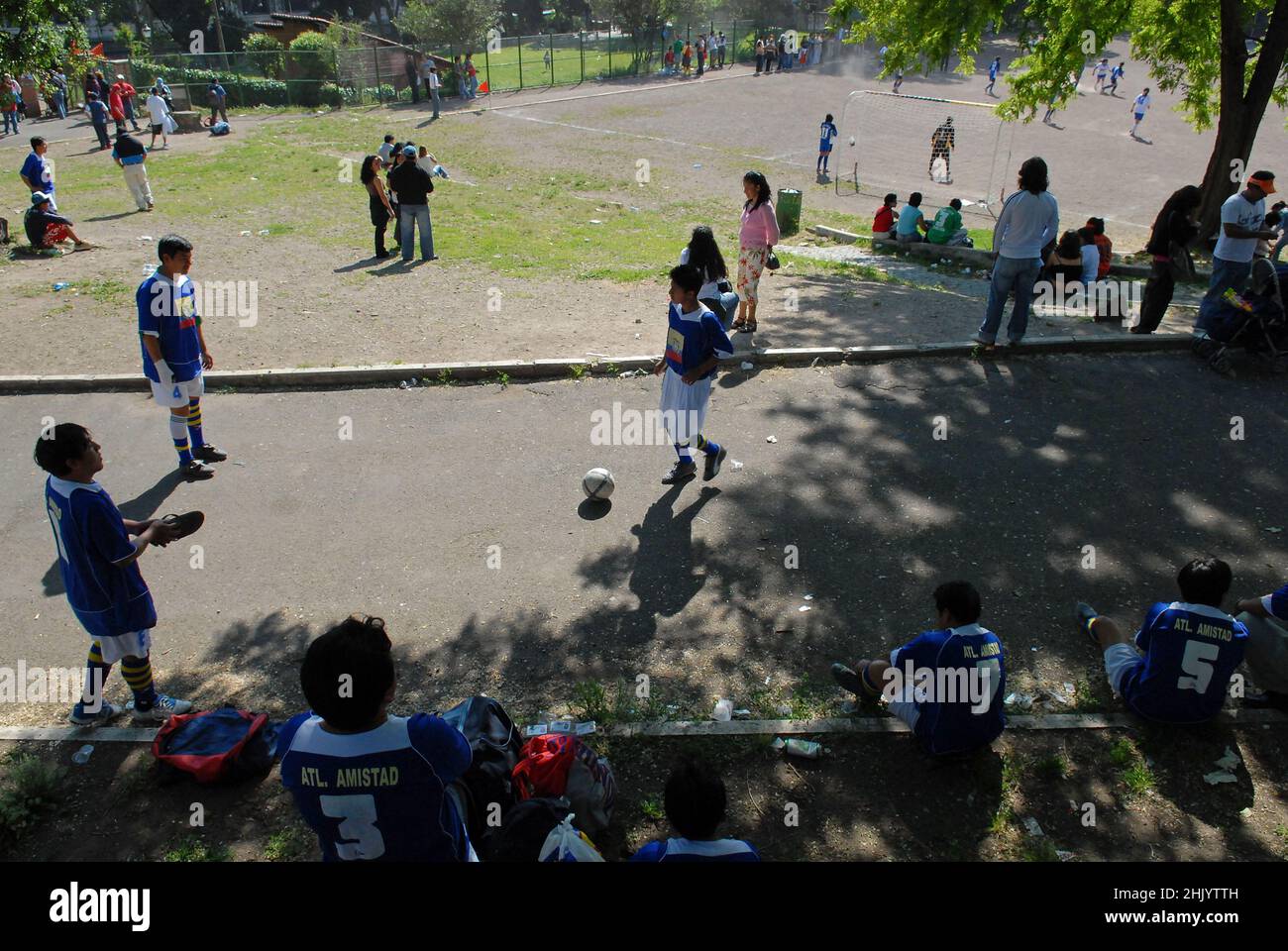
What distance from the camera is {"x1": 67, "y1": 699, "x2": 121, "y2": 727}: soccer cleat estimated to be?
5.31m

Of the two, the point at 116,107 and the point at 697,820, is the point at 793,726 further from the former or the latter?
the point at 116,107

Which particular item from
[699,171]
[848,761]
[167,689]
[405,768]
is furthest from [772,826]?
[699,171]

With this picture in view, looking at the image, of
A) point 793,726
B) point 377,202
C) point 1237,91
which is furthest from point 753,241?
point 1237,91

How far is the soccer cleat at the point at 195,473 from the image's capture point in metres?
8.08

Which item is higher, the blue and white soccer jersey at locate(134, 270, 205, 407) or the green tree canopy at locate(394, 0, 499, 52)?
the green tree canopy at locate(394, 0, 499, 52)

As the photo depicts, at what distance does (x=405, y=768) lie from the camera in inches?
122

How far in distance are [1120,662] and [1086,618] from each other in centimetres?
60

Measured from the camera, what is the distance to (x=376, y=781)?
3.07m

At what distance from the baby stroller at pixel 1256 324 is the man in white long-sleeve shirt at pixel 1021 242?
1.95 m

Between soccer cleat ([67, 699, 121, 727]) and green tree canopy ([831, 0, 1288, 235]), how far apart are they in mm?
15948

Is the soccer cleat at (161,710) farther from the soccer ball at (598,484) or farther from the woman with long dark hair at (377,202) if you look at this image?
the woman with long dark hair at (377,202)

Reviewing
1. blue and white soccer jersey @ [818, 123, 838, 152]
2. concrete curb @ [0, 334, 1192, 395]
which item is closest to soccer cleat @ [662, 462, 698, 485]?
concrete curb @ [0, 334, 1192, 395]

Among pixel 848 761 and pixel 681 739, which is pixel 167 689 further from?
pixel 848 761

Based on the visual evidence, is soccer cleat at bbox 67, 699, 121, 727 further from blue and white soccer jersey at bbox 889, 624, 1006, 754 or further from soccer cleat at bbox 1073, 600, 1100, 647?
soccer cleat at bbox 1073, 600, 1100, 647
